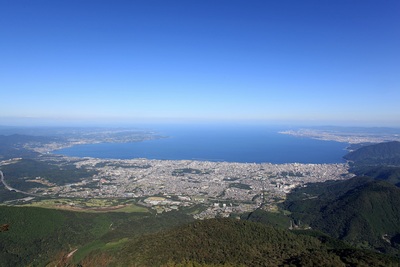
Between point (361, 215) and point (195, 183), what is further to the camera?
point (195, 183)

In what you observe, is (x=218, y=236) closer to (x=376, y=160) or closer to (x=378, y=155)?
(x=376, y=160)

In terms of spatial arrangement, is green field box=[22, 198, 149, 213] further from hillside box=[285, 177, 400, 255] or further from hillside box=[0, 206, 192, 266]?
hillside box=[285, 177, 400, 255]

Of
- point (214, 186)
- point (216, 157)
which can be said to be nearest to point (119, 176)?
point (214, 186)

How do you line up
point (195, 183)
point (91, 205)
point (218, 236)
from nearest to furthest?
point (218, 236)
point (91, 205)
point (195, 183)

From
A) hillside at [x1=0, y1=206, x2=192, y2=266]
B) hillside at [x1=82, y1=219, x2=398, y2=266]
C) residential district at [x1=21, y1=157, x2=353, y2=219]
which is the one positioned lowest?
residential district at [x1=21, y1=157, x2=353, y2=219]

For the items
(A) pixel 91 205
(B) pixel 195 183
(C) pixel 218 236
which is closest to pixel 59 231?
(A) pixel 91 205

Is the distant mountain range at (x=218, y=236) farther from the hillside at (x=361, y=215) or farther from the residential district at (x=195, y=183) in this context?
the residential district at (x=195, y=183)

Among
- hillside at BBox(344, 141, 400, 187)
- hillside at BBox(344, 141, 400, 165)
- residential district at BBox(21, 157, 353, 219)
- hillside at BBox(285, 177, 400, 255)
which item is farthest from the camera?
hillside at BBox(344, 141, 400, 165)

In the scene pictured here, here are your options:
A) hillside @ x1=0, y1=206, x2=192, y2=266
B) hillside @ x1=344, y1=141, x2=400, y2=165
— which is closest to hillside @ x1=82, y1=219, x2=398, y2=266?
hillside @ x1=0, y1=206, x2=192, y2=266

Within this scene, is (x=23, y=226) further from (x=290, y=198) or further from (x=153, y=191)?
(x=290, y=198)
